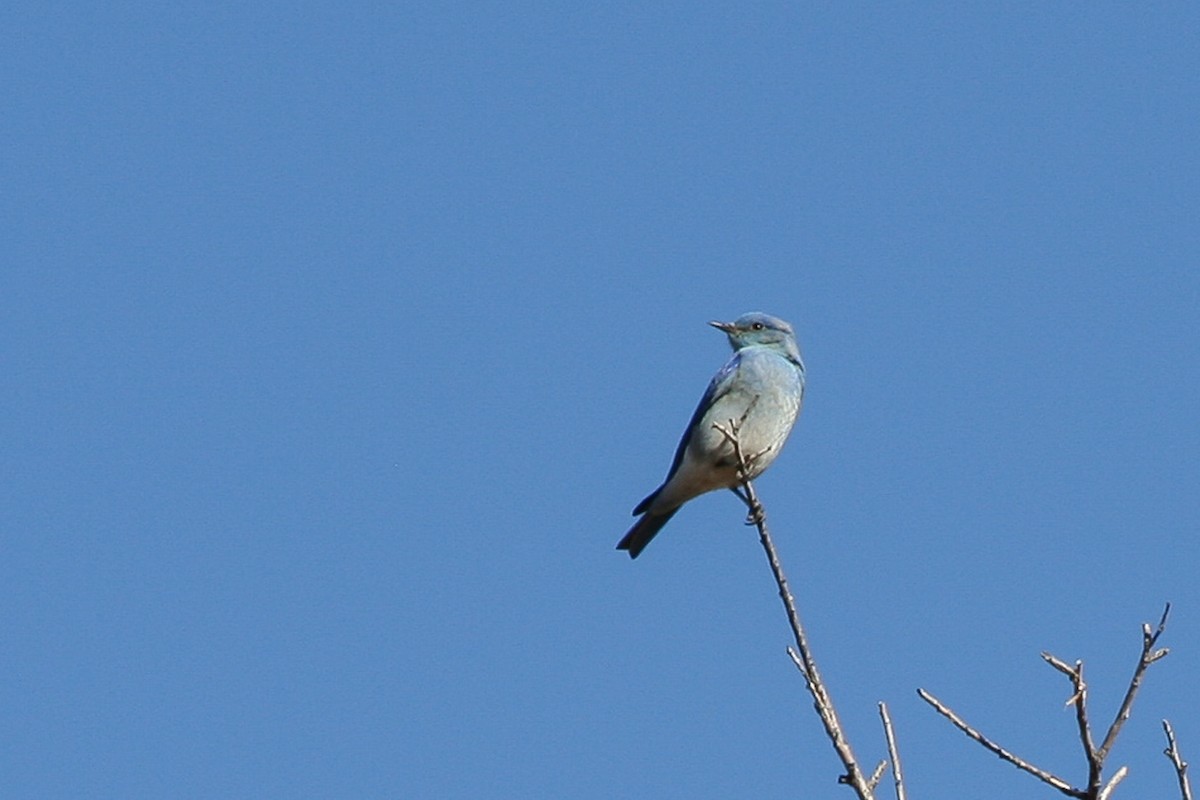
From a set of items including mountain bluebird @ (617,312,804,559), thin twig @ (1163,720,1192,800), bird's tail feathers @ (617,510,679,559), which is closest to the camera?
thin twig @ (1163,720,1192,800)

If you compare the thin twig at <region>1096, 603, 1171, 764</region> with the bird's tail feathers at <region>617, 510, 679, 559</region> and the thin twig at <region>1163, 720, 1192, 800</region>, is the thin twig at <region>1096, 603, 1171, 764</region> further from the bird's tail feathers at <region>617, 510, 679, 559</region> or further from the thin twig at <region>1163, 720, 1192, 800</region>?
the bird's tail feathers at <region>617, 510, 679, 559</region>

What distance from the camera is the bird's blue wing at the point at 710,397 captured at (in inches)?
361

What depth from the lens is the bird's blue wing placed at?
30.1 ft

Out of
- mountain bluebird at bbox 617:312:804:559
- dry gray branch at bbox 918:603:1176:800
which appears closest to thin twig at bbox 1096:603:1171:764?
dry gray branch at bbox 918:603:1176:800

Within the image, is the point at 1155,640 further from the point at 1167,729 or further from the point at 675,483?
the point at 675,483

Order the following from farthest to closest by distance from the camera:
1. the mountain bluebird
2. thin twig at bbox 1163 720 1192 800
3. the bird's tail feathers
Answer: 1. the bird's tail feathers
2. the mountain bluebird
3. thin twig at bbox 1163 720 1192 800

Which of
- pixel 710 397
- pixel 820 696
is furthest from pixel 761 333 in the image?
pixel 820 696

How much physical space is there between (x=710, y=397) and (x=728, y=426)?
0.28 metres

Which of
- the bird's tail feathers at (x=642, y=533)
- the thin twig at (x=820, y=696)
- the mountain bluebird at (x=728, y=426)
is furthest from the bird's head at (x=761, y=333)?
the thin twig at (x=820, y=696)

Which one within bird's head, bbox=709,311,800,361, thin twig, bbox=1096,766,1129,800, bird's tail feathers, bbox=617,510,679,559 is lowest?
thin twig, bbox=1096,766,1129,800

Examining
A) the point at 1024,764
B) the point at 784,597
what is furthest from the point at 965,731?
the point at 784,597

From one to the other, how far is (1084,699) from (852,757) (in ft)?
1.65

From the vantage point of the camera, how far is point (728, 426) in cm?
902

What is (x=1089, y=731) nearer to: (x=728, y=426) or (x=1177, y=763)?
(x=1177, y=763)
